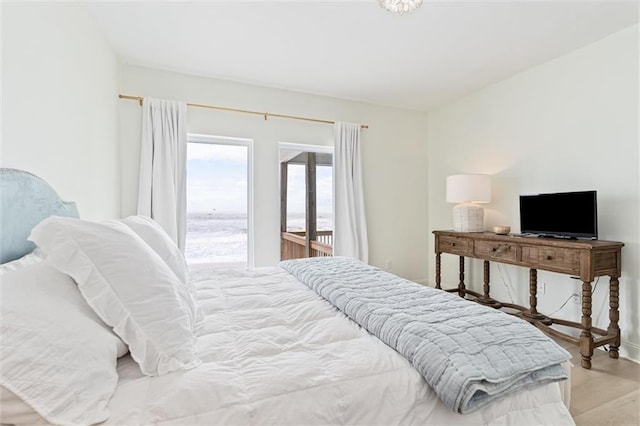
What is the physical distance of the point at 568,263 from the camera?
2430 mm

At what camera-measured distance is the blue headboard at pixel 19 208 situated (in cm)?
111

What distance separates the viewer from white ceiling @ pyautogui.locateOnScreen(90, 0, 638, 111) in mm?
2279

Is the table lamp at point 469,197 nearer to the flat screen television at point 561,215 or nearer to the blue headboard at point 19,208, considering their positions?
the flat screen television at point 561,215

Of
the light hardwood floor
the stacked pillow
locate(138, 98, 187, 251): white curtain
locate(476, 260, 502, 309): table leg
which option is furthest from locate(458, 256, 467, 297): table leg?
the stacked pillow

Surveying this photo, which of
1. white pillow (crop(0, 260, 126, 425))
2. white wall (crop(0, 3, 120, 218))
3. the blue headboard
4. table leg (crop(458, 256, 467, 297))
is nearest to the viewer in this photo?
white pillow (crop(0, 260, 126, 425))

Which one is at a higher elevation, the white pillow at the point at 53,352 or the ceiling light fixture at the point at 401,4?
the ceiling light fixture at the point at 401,4

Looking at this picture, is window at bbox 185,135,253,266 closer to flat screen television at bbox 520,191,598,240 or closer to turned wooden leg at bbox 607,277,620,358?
flat screen television at bbox 520,191,598,240

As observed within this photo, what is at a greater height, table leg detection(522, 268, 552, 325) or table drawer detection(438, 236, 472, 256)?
table drawer detection(438, 236, 472, 256)

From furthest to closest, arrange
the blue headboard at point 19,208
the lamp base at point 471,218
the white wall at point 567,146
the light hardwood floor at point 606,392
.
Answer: the lamp base at point 471,218 → the white wall at point 567,146 → the light hardwood floor at point 606,392 → the blue headboard at point 19,208

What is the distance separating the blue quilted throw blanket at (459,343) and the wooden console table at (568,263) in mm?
1501

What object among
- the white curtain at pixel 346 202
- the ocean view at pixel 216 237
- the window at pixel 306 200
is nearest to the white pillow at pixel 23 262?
the ocean view at pixel 216 237

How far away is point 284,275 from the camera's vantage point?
2.24 metres

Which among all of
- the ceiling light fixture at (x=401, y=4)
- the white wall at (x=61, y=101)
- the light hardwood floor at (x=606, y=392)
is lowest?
the light hardwood floor at (x=606, y=392)

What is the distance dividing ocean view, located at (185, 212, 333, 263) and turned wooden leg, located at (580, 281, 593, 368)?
3.08 m
